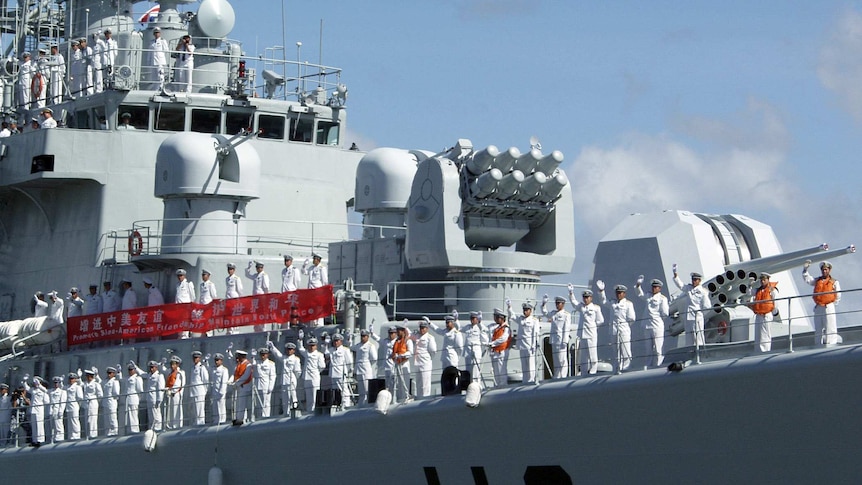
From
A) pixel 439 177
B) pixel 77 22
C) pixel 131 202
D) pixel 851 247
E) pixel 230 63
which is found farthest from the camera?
pixel 77 22

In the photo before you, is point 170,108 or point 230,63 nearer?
point 170,108

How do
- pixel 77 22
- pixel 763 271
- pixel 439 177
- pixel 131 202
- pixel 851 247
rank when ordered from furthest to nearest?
pixel 77 22 → pixel 131 202 → pixel 439 177 → pixel 763 271 → pixel 851 247

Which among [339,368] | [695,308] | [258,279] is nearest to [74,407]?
[258,279]

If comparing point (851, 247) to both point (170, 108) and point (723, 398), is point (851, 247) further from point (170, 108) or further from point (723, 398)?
point (170, 108)

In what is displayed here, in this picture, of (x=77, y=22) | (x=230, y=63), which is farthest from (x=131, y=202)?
(x=77, y=22)

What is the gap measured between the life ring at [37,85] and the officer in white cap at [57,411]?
21.8 ft

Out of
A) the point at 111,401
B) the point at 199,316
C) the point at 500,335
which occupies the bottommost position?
the point at 111,401

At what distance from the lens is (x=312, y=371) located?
15.1m

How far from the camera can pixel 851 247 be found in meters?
12.8

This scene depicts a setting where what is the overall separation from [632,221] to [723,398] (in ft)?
18.2

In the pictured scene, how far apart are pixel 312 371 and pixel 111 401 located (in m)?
3.50

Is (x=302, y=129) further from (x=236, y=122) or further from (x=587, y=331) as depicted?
(x=587, y=331)

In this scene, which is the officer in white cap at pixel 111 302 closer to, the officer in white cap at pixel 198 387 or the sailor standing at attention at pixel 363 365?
the officer in white cap at pixel 198 387

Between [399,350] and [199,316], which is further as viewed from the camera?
[199,316]
